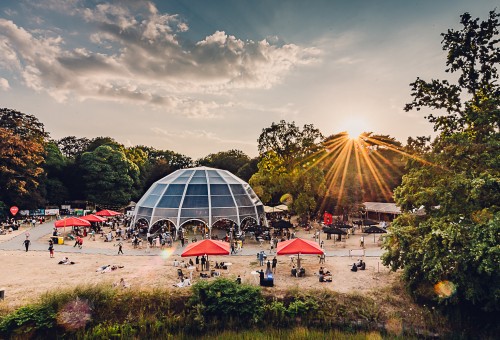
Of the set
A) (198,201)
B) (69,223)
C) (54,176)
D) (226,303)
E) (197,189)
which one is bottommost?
(226,303)

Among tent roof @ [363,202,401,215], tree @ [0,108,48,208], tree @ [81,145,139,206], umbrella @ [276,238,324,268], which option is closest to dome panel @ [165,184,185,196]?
umbrella @ [276,238,324,268]

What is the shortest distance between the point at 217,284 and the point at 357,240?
68.6ft

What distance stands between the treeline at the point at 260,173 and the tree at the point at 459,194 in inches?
881

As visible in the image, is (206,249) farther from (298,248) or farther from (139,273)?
(298,248)

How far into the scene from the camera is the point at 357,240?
1266 inches

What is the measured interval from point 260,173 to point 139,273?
3088 centimetres

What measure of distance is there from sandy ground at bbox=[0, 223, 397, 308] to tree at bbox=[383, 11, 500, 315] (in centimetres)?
377

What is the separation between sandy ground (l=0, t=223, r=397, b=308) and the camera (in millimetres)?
17609

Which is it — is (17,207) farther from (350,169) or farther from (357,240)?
(350,169)

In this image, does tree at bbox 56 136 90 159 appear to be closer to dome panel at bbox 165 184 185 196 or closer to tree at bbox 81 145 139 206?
tree at bbox 81 145 139 206

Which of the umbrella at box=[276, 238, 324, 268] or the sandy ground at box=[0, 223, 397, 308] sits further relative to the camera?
the umbrella at box=[276, 238, 324, 268]

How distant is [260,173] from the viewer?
1921 inches

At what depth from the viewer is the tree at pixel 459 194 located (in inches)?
509

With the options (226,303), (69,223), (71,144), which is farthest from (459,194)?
(71,144)
